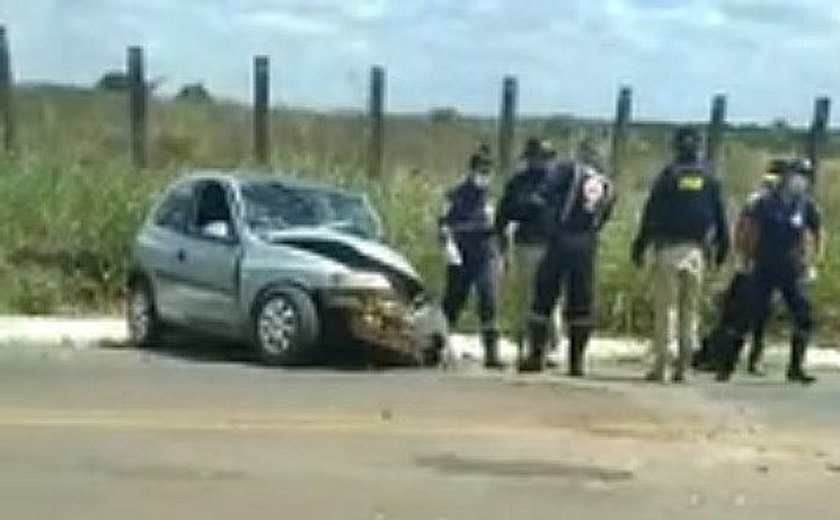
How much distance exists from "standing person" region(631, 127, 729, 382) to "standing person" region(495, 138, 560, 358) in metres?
0.84

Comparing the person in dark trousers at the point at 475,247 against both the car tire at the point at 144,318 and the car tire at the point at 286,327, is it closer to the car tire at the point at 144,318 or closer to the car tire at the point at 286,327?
the car tire at the point at 286,327

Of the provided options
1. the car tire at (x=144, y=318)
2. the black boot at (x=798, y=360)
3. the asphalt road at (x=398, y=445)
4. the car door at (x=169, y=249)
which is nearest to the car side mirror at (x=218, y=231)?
the car door at (x=169, y=249)

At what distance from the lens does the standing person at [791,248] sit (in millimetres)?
17984

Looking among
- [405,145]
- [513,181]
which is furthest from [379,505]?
[405,145]

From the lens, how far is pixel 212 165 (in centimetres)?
2934

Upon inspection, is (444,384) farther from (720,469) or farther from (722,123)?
(722,123)

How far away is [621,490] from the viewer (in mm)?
11742

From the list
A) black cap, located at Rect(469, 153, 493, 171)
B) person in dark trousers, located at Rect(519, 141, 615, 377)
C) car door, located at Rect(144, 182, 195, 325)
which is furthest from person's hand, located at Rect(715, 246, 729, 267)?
car door, located at Rect(144, 182, 195, 325)

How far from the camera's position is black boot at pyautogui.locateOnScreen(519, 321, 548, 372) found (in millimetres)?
17875

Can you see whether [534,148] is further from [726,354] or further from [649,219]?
[726,354]

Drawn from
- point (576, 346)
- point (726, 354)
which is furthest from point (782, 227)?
point (576, 346)

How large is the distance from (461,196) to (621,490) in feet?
26.1

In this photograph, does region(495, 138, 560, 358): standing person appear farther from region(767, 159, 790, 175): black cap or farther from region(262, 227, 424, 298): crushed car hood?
region(767, 159, 790, 175): black cap

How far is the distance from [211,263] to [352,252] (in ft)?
4.64
